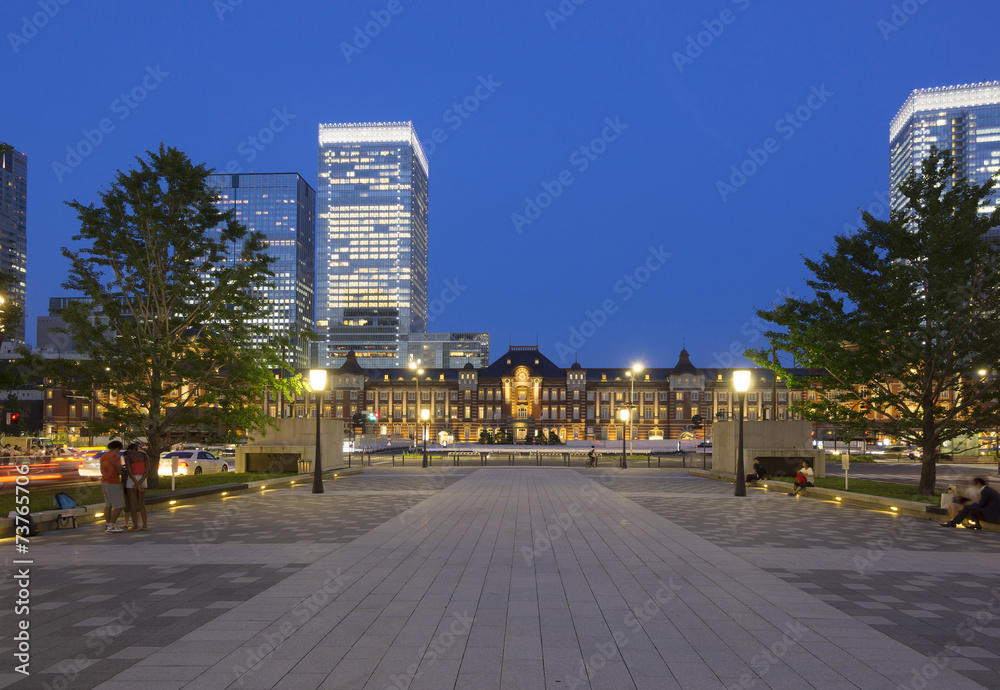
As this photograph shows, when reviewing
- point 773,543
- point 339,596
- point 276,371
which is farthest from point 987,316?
point 276,371

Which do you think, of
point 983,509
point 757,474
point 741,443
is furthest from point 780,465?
point 983,509

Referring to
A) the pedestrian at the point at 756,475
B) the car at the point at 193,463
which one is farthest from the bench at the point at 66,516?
the pedestrian at the point at 756,475

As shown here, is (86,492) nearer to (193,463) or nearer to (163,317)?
(163,317)

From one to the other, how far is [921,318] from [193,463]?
33.8 m

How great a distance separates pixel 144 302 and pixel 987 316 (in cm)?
2894

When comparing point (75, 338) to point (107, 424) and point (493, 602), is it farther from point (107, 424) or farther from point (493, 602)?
point (493, 602)

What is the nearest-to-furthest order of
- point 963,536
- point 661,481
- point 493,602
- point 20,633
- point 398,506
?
point 20,633 → point 493,602 → point 963,536 → point 398,506 → point 661,481

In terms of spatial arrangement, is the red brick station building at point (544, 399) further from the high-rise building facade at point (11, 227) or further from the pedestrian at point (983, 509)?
the pedestrian at point (983, 509)

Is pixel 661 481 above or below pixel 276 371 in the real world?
below

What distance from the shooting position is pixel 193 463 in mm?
34906

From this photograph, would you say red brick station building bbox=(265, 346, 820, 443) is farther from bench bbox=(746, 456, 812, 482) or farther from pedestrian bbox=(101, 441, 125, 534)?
pedestrian bbox=(101, 441, 125, 534)

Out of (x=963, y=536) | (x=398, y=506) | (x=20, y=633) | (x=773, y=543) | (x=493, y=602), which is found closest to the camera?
(x=20, y=633)

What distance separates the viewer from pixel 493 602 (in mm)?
9141

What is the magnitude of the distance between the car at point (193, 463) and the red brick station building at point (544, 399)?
251 ft
